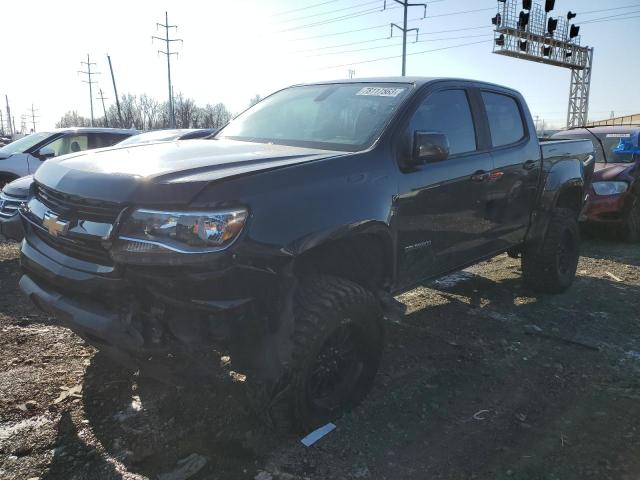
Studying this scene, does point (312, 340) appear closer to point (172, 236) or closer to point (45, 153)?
point (172, 236)

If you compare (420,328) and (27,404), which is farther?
(420,328)

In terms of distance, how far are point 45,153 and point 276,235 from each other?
27.5 feet

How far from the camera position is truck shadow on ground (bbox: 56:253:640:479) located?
2660 millimetres

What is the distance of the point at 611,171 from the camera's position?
26.8 feet

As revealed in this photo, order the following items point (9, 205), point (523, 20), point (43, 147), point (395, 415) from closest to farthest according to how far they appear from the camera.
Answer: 1. point (395, 415)
2. point (9, 205)
3. point (43, 147)
4. point (523, 20)

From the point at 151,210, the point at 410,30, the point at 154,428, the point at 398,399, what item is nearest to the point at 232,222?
the point at 151,210

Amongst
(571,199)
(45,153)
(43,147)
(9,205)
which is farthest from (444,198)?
(43,147)

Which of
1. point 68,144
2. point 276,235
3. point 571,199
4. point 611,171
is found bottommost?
point 571,199

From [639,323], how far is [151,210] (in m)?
4.44

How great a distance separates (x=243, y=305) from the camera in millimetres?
2334

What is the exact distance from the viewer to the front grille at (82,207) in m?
2.41

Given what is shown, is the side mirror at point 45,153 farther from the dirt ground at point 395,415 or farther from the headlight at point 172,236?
the headlight at point 172,236

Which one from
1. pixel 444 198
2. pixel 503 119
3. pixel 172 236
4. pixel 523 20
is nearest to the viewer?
pixel 172 236

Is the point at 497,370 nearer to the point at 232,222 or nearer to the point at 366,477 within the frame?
the point at 366,477
